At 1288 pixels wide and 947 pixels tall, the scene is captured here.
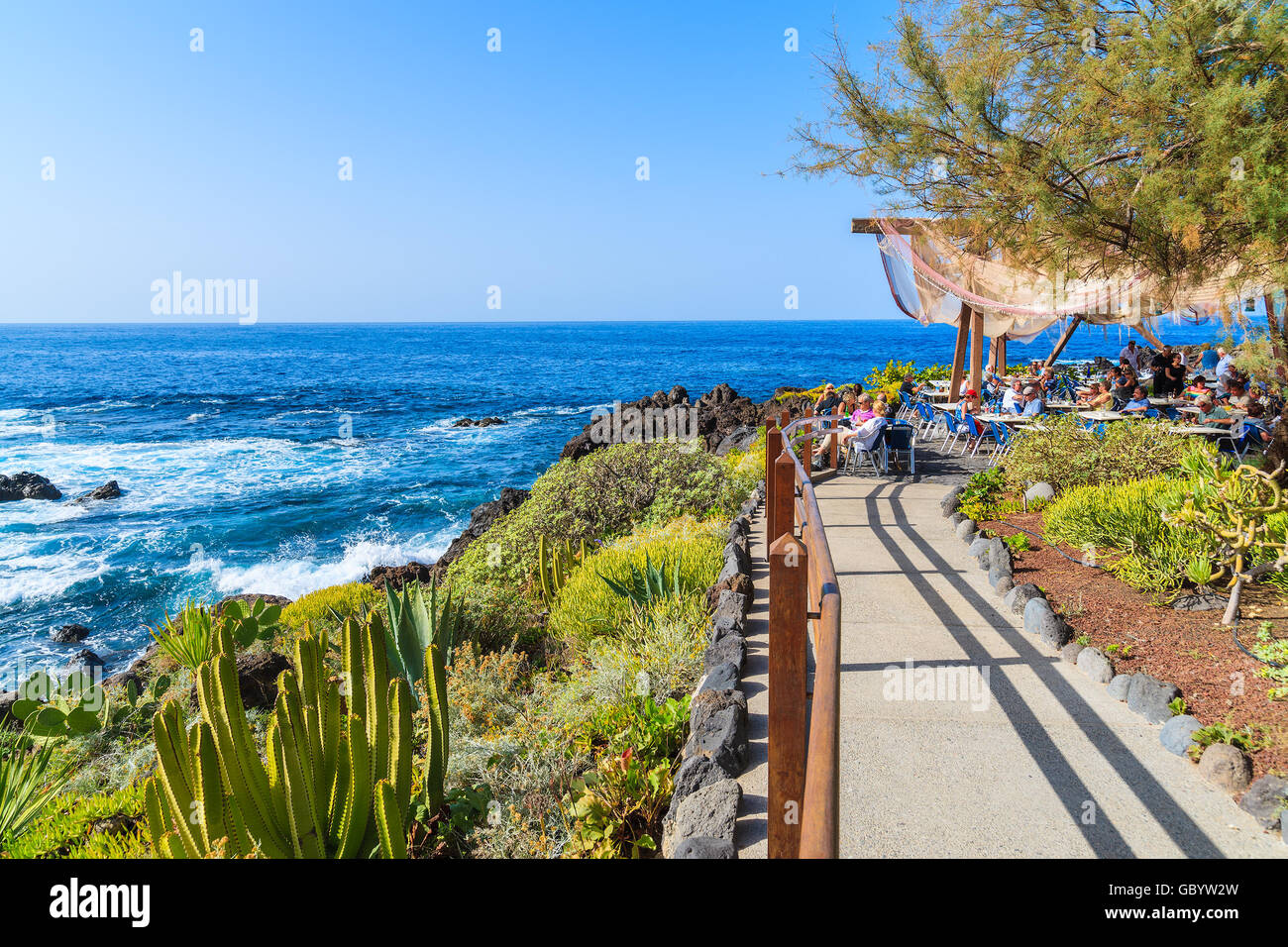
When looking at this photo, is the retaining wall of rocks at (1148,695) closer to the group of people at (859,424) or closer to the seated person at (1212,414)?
the group of people at (859,424)

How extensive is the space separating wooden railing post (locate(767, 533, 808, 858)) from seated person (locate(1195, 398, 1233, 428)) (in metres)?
11.4

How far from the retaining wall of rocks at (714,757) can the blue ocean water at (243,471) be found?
10.3 m

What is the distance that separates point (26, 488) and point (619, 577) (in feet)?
72.5

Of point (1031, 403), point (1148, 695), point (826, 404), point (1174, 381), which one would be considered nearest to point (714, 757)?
point (1148, 695)

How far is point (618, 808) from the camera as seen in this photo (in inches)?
139

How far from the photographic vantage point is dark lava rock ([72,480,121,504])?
1996 centimetres

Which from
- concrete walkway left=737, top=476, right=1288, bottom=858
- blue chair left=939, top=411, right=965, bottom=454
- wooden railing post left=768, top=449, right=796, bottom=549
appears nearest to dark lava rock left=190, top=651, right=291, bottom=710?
concrete walkway left=737, top=476, right=1288, bottom=858

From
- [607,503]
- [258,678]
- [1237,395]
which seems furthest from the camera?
[1237,395]

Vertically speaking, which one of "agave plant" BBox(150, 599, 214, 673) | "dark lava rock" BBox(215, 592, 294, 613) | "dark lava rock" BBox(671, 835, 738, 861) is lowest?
"dark lava rock" BBox(215, 592, 294, 613)

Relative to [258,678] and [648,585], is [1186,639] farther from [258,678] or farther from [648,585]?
[258,678]

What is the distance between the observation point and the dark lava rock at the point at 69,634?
452 inches

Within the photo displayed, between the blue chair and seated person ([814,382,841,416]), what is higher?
seated person ([814,382,841,416])

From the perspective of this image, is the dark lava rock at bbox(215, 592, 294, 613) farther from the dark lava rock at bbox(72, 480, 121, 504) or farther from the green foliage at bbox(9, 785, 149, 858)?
the dark lava rock at bbox(72, 480, 121, 504)
